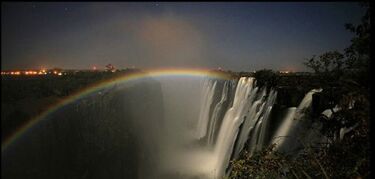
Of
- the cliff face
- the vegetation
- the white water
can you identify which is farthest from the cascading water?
the vegetation

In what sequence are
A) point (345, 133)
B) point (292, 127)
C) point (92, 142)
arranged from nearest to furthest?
1. point (345, 133)
2. point (292, 127)
3. point (92, 142)

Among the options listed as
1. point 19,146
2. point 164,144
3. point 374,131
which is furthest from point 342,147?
point 164,144

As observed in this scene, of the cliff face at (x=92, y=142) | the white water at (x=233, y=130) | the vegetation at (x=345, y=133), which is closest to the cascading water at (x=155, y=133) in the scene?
the white water at (x=233, y=130)

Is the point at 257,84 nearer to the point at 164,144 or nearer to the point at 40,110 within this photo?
the point at 40,110

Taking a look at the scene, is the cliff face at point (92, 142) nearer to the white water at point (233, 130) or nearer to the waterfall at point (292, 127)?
the white water at point (233, 130)

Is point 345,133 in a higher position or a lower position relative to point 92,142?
higher

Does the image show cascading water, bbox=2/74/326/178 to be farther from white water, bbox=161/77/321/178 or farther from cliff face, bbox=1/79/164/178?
cliff face, bbox=1/79/164/178

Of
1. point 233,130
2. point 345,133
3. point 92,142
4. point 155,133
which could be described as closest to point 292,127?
point 345,133

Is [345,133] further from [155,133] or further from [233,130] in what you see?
[155,133]
